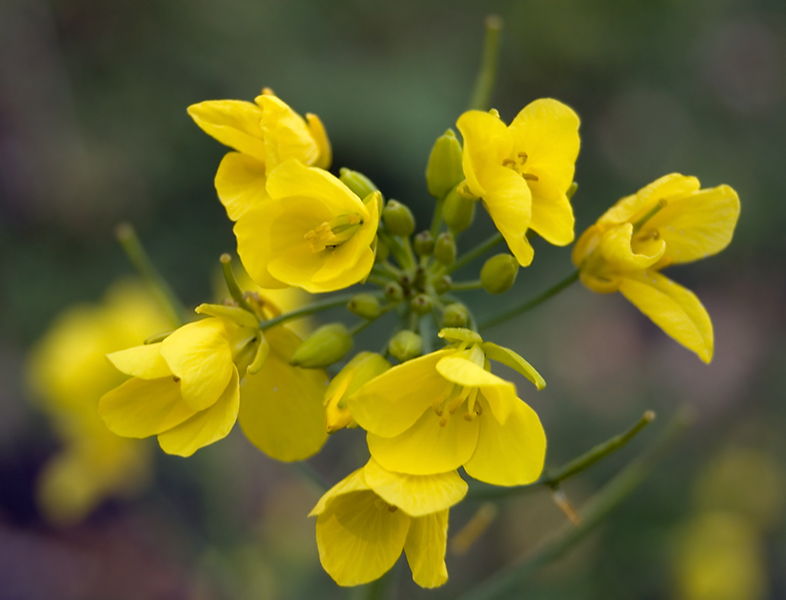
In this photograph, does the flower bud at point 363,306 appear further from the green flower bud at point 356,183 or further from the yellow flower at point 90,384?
the yellow flower at point 90,384

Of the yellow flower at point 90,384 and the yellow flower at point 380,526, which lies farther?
the yellow flower at point 90,384

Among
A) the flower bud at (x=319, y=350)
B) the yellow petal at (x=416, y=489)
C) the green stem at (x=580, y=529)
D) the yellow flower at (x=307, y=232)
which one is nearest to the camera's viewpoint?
the yellow petal at (x=416, y=489)

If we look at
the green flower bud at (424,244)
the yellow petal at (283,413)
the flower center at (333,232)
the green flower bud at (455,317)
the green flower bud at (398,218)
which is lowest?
the yellow petal at (283,413)

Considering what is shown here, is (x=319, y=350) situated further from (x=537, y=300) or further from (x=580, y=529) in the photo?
(x=580, y=529)

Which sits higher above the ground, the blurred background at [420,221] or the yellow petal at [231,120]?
the yellow petal at [231,120]

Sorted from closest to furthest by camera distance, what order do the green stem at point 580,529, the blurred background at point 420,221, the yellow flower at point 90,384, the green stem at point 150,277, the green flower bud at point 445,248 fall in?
the green flower bud at point 445,248, the green stem at point 580,529, the green stem at point 150,277, the yellow flower at point 90,384, the blurred background at point 420,221

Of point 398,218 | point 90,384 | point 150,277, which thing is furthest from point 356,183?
point 90,384

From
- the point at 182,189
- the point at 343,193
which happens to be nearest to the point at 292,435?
the point at 343,193

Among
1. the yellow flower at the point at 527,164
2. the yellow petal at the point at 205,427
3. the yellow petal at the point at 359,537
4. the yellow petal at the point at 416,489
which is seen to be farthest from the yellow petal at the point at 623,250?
the yellow petal at the point at 205,427
